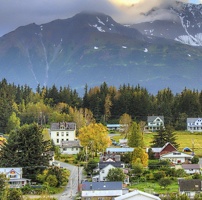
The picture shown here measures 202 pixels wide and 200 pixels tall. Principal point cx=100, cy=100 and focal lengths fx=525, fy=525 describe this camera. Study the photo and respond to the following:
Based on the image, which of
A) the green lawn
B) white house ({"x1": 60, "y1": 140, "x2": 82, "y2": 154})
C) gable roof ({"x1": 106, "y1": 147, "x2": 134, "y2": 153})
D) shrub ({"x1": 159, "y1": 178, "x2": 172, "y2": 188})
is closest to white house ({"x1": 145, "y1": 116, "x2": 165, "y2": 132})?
white house ({"x1": 60, "y1": 140, "x2": 82, "y2": 154})

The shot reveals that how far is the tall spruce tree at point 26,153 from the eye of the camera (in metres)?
55.9

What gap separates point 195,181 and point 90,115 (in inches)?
2220

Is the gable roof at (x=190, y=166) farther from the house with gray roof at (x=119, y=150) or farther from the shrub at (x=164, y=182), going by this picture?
the house with gray roof at (x=119, y=150)

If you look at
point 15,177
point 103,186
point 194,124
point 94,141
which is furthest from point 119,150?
point 194,124

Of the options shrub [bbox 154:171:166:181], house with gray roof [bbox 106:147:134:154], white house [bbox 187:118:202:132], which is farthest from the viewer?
white house [bbox 187:118:202:132]

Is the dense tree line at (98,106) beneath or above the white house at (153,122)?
above

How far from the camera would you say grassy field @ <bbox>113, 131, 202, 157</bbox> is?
249 ft

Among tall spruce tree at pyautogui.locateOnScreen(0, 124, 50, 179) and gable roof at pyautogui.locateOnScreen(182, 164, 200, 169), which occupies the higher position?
tall spruce tree at pyautogui.locateOnScreen(0, 124, 50, 179)

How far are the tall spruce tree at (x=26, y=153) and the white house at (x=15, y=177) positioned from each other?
1.60 metres

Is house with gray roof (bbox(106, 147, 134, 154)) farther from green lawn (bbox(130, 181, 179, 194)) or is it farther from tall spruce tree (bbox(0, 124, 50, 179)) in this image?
green lawn (bbox(130, 181, 179, 194))

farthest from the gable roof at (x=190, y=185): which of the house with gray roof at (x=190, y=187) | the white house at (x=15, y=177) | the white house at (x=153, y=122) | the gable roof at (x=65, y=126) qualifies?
the white house at (x=153, y=122)

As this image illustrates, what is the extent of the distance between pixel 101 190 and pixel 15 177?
10.7 meters

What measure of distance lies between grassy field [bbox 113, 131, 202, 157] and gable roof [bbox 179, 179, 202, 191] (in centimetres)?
2123

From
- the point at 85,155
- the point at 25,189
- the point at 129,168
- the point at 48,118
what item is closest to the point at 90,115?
the point at 48,118
